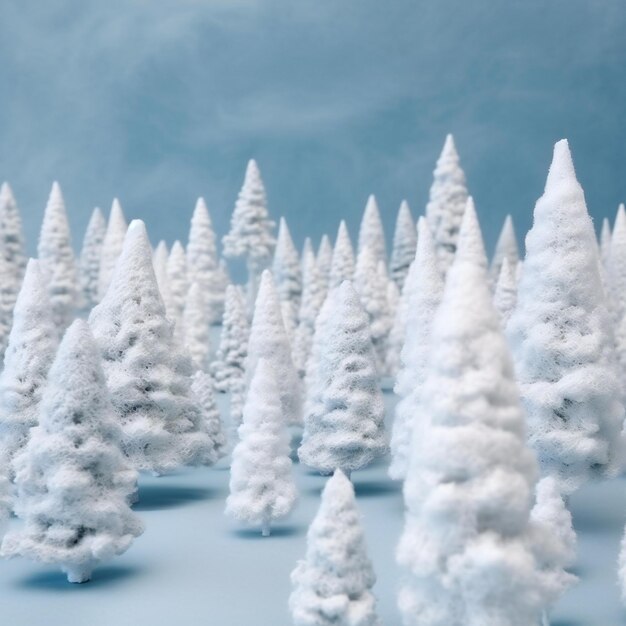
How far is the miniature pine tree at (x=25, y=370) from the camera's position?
24.4 m

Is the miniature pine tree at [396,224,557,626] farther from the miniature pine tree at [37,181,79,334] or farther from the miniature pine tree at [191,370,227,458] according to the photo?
the miniature pine tree at [37,181,79,334]

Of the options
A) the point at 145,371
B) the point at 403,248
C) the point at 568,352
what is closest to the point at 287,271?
the point at 403,248

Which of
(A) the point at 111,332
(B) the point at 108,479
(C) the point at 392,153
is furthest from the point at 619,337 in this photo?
(C) the point at 392,153

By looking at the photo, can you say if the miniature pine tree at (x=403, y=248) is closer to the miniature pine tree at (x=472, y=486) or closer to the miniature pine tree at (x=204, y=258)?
the miniature pine tree at (x=204, y=258)

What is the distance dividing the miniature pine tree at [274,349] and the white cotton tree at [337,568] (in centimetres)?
1730

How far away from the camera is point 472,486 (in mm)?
13453

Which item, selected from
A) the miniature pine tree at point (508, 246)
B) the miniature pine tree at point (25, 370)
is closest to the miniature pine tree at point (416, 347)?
the miniature pine tree at point (25, 370)

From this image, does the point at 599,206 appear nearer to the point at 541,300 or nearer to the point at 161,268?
the point at 161,268

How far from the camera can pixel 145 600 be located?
60.5 feet

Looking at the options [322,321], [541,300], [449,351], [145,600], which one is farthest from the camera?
[322,321]

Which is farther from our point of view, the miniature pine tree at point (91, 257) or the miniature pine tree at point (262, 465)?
the miniature pine tree at point (91, 257)

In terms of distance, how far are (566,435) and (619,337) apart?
14.3 meters

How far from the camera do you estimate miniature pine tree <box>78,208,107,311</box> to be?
59906 mm

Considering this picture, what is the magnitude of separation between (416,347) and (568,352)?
4.57 m
